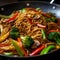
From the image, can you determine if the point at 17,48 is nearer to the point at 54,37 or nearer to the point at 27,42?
the point at 27,42

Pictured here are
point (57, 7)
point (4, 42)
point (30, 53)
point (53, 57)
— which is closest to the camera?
point (53, 57)

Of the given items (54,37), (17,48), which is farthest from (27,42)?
(54,37)

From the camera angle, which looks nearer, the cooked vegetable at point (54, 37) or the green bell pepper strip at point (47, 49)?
the green bell pepper strip at point (47, 49)

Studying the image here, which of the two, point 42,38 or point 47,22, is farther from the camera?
point 47,22

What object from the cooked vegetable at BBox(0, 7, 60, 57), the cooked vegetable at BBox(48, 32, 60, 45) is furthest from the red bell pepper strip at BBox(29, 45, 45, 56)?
the cooked vegetable at BBox(48, 32, 60, 45)

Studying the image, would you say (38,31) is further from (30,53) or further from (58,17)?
(58,17)

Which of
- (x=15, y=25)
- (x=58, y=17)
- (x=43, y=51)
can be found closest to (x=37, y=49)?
(x=43, y=51)

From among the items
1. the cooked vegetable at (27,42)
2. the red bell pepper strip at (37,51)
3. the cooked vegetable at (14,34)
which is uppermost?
the cooked vegetable at (14,34)

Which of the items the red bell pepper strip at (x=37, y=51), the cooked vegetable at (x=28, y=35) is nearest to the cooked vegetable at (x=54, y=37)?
the cooked vegetable at (x=28, y=35)

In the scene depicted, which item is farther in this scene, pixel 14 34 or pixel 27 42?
pixel 14 34

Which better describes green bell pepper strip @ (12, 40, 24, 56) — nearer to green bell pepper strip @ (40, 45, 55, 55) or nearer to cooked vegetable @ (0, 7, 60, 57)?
cooked vegetable @ (0, 7, 60, 57)

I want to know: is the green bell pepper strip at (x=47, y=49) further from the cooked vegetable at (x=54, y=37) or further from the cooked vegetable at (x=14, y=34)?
the cooked vegetable at (x=14, y=34)
